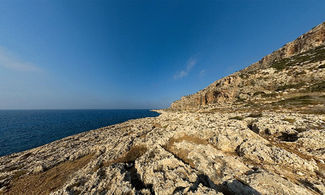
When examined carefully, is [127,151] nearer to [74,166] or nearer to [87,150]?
[74,166]

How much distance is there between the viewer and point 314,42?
68812 mm

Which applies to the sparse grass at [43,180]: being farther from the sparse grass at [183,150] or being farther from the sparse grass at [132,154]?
the sparse grass at [183,150]

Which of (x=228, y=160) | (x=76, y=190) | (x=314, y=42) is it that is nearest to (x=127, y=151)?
(x=76, y=190)

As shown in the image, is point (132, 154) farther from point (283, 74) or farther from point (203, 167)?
point (283, 74)

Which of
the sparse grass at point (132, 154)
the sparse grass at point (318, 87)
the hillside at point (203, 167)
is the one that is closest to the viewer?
the hillside at point (203, 167)

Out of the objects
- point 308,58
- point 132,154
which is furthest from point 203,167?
point 308,58

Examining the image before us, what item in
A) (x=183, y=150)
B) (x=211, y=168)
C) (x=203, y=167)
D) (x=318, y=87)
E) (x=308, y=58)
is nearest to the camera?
(x=211, y=168)

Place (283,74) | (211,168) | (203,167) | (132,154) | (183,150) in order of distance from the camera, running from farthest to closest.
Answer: (283,74)
(132,154)
(183,150)
(203,167)
(211,168)

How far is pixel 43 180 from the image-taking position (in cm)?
1588

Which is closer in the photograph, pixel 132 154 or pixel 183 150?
pixel 183 150

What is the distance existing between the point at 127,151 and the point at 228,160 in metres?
16.0

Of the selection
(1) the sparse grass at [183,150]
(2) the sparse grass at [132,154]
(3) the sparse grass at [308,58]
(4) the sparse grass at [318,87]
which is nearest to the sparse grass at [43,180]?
(2) the sparse grass at [132,154]

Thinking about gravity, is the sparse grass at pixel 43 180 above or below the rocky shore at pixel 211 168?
below

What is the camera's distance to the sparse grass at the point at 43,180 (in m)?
14.2
